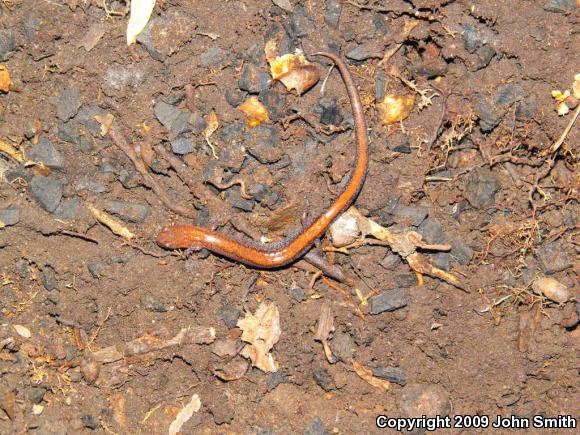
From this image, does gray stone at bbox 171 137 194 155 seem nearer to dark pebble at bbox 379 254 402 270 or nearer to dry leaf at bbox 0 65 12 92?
dry leaf at bbox 0 65 12 92

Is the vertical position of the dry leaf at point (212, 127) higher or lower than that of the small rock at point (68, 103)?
lower

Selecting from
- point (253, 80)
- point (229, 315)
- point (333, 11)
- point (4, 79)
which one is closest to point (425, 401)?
point (229, 315)

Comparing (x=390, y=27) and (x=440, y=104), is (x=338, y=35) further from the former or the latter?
(x=440, y=104)

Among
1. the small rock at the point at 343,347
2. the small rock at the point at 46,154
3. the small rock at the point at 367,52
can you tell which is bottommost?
the small rock at the point at 343,347

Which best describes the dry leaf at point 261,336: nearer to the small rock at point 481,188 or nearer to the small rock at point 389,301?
the small rock at point 389,301

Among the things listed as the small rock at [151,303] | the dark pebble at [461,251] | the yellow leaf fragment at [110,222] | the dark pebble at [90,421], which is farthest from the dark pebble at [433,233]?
the dark pebble at [90,421]

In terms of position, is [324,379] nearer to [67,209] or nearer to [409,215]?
[409,215]
